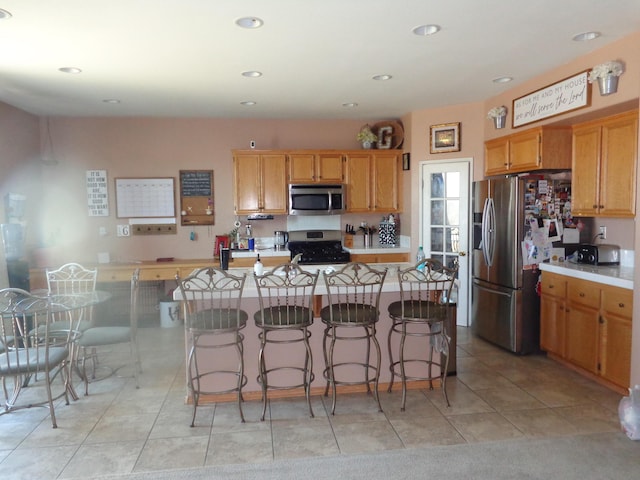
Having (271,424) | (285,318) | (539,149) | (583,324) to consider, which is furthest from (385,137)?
(271,424)

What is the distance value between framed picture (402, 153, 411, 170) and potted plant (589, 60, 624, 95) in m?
2.61

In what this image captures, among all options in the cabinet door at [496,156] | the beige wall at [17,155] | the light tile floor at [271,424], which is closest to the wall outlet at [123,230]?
the beige wall at [17,155]

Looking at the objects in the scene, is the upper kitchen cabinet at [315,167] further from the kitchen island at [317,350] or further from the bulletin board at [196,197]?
the kitchen island at [317,350]

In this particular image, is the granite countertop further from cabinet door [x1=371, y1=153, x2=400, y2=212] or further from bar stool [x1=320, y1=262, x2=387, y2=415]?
cabinet door [x1=371, y1=153, x2=400, y2=212]

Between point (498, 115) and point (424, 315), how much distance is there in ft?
9.03

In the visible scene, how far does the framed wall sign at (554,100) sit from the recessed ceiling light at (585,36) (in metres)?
0.38

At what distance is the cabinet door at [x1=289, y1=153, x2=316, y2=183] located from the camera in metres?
6.00

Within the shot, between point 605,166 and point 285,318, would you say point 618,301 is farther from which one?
point 285,318

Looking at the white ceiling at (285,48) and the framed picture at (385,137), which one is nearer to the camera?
the white ceiling at (285,48)

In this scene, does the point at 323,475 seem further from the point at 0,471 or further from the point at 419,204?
the point at 419,204

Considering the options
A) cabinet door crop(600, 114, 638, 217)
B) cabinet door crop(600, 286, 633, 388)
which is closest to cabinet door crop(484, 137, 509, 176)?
cabinet door crop(600, 114, 638, 217)

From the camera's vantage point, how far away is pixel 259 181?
5.94 metres

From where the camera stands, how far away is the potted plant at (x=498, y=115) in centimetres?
486

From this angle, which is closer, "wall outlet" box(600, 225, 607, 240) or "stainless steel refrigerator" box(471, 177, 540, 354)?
"wall outlet" box(600, 225, 607, 240)
